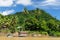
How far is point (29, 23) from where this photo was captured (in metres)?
5.96

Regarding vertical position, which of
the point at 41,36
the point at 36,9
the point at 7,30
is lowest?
the point at 41,36

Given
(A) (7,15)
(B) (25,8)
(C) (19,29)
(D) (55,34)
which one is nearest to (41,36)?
(D) (55,34)

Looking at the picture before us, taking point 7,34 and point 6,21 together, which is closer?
point 7,34

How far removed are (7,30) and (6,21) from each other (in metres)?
0.63

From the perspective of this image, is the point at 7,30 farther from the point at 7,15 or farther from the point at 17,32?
the point at 7,15

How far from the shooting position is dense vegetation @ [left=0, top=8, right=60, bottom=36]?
5953mm

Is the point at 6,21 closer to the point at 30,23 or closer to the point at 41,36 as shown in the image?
the point at 30,23

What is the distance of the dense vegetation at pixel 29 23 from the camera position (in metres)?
5.95

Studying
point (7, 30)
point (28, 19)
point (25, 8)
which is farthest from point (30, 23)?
point (7, 30)

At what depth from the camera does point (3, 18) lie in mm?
6418

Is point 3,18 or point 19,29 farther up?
point 3,18

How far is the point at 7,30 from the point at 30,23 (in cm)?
118

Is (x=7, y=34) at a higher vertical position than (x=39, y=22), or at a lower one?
lower

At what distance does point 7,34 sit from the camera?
233 inches
